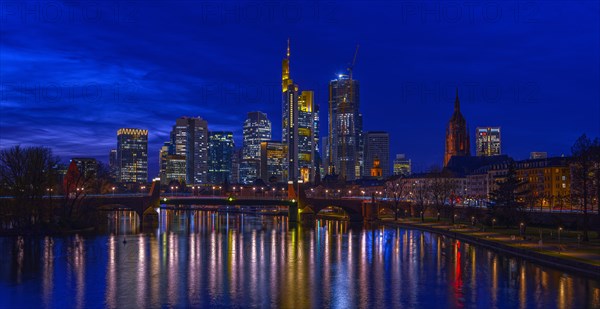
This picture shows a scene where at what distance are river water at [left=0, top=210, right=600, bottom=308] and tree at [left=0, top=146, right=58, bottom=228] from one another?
7819 millimetres

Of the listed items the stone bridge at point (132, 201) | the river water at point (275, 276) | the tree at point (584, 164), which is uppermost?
the tree at point (584, 164)

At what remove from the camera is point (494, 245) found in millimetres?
82125

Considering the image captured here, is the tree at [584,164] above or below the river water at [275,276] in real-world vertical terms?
above

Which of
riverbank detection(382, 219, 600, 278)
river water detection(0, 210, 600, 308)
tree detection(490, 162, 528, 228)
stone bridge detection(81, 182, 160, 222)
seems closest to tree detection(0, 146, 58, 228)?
river water detection(0, 210, 600, 308)

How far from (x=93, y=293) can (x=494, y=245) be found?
173 feet

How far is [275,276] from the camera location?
2379 inches

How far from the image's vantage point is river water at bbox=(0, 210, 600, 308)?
47969 millimetres

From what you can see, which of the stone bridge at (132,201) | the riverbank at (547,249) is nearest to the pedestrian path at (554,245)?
the riverbank at (547,249)

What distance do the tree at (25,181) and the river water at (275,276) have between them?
25.7 ft

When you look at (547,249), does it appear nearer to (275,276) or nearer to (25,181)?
(275,276)

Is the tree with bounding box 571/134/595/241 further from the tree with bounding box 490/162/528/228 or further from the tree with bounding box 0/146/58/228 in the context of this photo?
Answer: the tree with bounding box 0/146/58/228

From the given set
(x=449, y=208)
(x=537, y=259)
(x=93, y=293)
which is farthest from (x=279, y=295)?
(x=449, y=208)

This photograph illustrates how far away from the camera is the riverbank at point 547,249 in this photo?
59.5 m

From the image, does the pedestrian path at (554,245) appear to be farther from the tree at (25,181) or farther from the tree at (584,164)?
→ the tree at (25,181)
